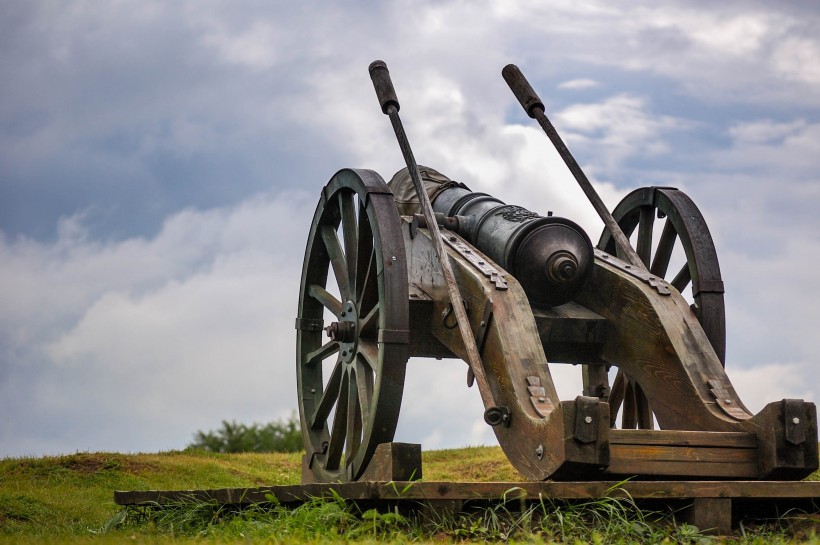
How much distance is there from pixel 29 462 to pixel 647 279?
6.45 meters

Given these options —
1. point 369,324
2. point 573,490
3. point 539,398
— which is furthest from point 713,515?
point 369,324

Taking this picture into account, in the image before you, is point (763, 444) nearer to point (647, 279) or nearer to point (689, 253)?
point (647, 279)

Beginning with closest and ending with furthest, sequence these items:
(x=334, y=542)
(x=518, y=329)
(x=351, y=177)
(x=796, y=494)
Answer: (x=334, y=542)
(x=796, y=494)
(x=518, y=329)
(x=351, y=177)

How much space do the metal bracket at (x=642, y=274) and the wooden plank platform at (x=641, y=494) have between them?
173 centimetres

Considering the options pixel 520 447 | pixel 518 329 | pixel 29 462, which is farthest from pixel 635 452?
pixel 29 462

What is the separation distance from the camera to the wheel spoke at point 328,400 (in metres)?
7.62

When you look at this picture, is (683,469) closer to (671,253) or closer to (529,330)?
(529,330)

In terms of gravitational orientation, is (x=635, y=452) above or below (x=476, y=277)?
below

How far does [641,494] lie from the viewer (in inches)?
199

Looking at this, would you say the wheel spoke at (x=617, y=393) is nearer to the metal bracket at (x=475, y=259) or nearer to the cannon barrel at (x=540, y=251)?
the cannon barrel at (x=540, y=251)

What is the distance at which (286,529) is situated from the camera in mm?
5121

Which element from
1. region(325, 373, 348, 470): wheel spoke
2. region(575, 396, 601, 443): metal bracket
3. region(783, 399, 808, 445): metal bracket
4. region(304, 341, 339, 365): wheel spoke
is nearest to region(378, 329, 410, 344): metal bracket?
region(325, 373, 348, 470): wheel spoke

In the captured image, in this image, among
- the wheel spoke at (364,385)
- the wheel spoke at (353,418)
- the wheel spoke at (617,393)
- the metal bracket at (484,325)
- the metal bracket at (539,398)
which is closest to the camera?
the metal bracket at (539,398)

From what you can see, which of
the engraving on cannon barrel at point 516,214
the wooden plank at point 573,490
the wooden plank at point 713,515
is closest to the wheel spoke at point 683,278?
the engraving on cannon barrel at point 516,214
